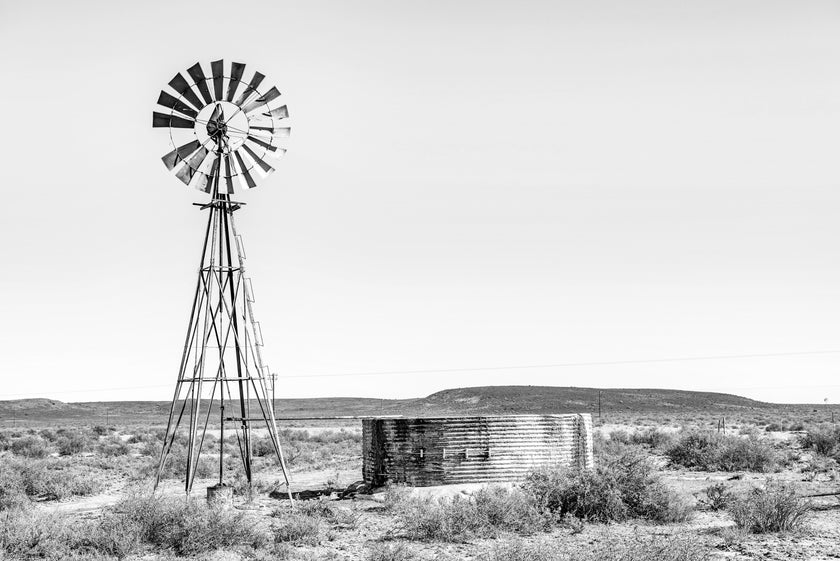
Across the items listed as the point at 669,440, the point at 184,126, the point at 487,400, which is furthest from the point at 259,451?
the point at 487,400

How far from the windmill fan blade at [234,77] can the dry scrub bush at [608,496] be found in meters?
9.47

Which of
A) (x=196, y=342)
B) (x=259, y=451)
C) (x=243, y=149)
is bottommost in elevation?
(x=259, y=451)

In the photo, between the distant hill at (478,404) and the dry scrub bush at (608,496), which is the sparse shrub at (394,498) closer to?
the dry scrub bush at (608,496)

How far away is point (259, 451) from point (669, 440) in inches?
592

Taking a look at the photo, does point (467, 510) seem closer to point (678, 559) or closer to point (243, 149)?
point (678, 559)

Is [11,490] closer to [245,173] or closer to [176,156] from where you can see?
[176,156]

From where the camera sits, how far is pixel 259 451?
31.5 metres

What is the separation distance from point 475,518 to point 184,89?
9.77m

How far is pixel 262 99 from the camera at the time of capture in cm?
1761

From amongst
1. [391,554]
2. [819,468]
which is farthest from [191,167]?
[819,468]

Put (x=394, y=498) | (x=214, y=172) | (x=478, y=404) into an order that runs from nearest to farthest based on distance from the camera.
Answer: (x=394, y=498)
(x=214, y=172)
(x=478, y=404)

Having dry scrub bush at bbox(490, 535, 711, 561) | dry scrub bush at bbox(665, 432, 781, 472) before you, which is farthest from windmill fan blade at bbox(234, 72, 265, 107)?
dry scrub bush at bbox(665, 432, 781, 472)

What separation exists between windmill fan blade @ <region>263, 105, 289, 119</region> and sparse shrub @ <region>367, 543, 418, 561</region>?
952 cm

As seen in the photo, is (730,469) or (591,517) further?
(730,469)
